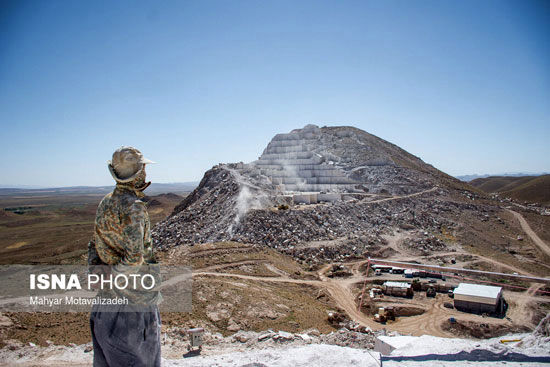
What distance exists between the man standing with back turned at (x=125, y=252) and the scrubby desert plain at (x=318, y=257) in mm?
6241

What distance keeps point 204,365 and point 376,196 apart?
3320 cm

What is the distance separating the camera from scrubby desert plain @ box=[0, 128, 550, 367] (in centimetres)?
1132

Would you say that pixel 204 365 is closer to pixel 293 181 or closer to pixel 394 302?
pixel 394 302

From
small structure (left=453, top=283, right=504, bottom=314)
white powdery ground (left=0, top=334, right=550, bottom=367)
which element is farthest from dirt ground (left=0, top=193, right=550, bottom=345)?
white powdery ground (left=0, top=334, right=550, bottom=367)

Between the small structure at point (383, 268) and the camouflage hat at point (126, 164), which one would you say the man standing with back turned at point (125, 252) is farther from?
the small structure at point (383, 268)

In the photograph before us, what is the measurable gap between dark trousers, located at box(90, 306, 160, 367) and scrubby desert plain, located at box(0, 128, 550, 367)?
6211 millimetres

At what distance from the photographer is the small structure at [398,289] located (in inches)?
676

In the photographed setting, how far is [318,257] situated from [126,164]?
19.4 metres

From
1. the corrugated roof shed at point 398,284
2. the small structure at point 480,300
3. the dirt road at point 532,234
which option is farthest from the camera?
the dirt road at point 532,234

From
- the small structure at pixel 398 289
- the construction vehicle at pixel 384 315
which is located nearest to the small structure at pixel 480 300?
the small structure at pixel 398 289

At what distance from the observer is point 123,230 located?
3119 mm

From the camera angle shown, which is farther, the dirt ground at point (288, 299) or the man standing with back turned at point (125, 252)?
the dirt ground at point (288, 299)

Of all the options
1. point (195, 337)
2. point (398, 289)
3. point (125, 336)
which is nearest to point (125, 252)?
point (125, 336)

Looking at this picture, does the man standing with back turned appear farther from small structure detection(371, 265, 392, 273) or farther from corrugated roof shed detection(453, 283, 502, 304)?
small structure detection(371, 265, 392, 273)
